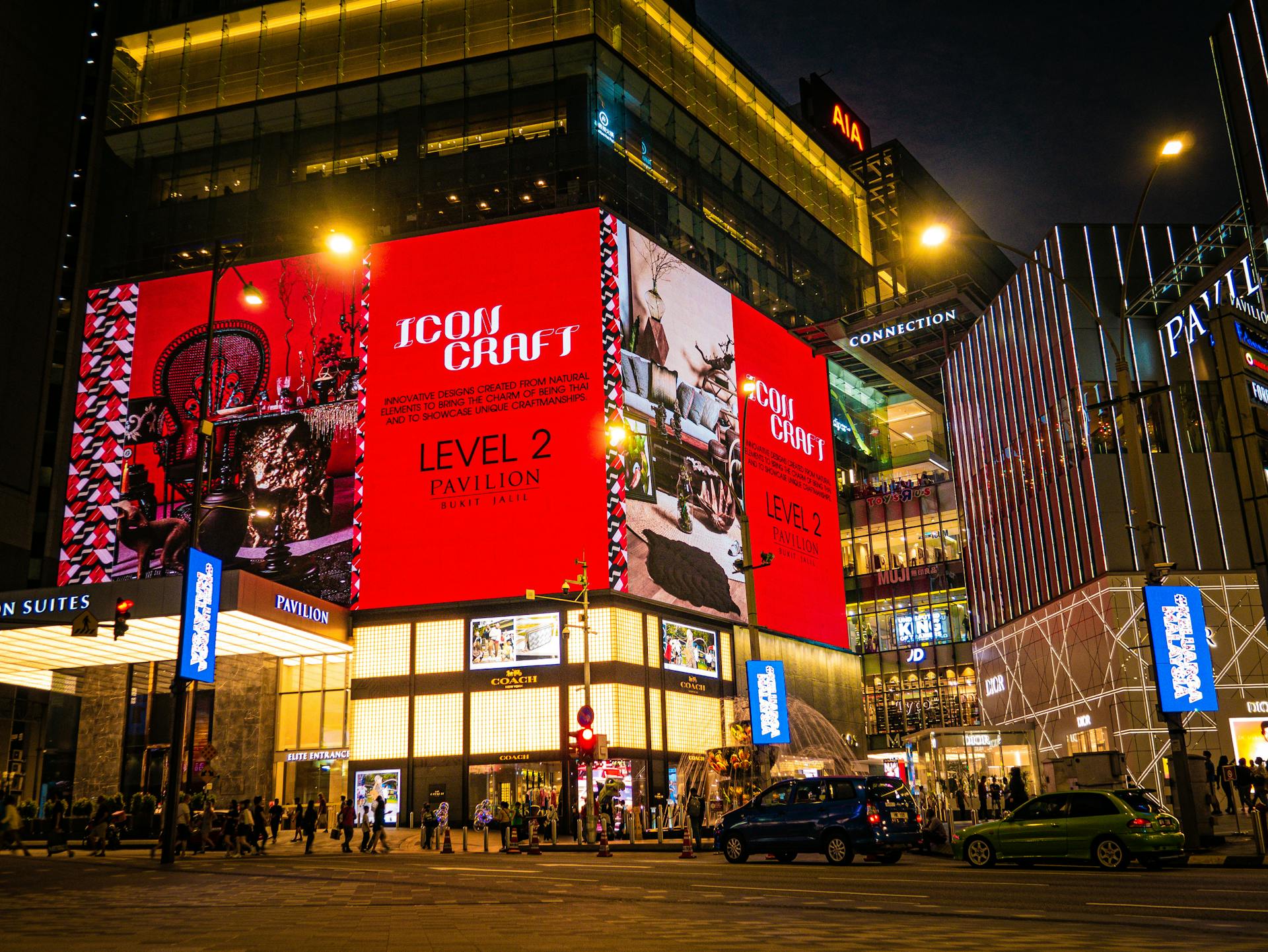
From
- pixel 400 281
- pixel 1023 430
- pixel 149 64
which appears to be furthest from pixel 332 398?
pixel 1023 430

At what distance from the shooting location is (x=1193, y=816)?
836 inches

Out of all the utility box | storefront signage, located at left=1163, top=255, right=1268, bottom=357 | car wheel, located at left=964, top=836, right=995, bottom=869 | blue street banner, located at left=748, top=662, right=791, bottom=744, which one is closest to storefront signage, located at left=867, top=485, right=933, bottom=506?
storefront signage, located at left=1163, top=255, right=1268, bottom=357

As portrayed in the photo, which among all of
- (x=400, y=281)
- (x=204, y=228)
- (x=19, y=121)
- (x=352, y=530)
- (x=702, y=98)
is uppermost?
(x=702, y=98)

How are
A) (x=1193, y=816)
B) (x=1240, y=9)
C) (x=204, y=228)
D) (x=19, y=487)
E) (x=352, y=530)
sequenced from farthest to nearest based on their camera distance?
(x=204, y=228), (x=19, y=487), (x=352, y=530), (x=1240, y=9), (x=1193, y=816)

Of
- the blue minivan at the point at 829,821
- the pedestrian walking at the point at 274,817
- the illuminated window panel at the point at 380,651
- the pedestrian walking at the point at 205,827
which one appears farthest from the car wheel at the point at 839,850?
the illuminated window panel at the point at 380,651

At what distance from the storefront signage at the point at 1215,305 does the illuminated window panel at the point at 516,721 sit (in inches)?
1107

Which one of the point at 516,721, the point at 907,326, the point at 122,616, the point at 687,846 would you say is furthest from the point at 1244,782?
the point at 907,326

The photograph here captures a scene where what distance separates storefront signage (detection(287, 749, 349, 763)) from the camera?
47344 millimetres

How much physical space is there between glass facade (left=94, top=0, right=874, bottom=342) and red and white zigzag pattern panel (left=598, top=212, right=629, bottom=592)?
2.68m

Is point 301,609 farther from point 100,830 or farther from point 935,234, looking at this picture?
point 935,234

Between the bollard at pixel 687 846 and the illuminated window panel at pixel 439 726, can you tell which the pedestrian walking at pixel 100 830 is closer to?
the illuminated window panel at pixel 439 726

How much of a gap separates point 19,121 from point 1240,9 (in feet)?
175

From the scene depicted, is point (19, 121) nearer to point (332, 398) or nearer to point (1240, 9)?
point (332, 398)

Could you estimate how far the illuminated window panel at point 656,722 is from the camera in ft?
153
